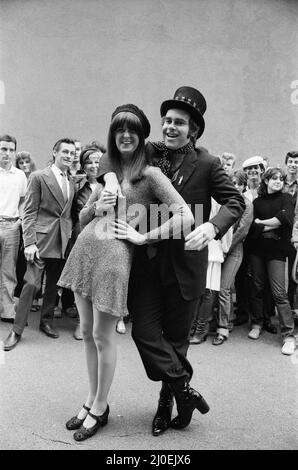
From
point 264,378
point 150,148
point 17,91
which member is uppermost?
point 17,91

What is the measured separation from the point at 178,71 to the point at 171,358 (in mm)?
5796

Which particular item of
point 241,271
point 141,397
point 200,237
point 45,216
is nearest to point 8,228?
point 45,216

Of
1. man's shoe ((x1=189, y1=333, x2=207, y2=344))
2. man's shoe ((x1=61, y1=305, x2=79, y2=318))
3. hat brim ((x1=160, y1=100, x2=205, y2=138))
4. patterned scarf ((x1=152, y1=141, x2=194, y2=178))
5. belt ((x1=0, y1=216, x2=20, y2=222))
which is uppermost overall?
hat brim ((x1=160, y1=100, x2=205, y2=138))

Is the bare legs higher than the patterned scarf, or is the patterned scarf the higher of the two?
the patterned scarf

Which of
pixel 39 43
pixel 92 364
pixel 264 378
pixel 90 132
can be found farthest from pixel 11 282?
pixel 39 43

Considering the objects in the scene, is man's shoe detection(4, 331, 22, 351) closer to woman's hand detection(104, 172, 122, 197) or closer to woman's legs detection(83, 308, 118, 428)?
woman's legs detection(83, 308, 118, 428)

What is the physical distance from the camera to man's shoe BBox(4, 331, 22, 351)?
13.7 feet

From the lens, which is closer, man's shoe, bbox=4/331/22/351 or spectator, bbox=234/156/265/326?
man's shoe, bbox=4/331/22/351

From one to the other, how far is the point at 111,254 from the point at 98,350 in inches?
22.6

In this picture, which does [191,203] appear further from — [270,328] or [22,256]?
[22,256]

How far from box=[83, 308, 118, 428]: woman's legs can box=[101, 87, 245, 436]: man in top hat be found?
15cm

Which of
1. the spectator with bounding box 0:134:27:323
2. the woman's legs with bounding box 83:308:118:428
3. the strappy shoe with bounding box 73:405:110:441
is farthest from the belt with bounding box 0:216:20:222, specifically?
the strappy shoe with bounding box 73:405:110:441

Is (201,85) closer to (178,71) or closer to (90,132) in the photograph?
(178,71)
